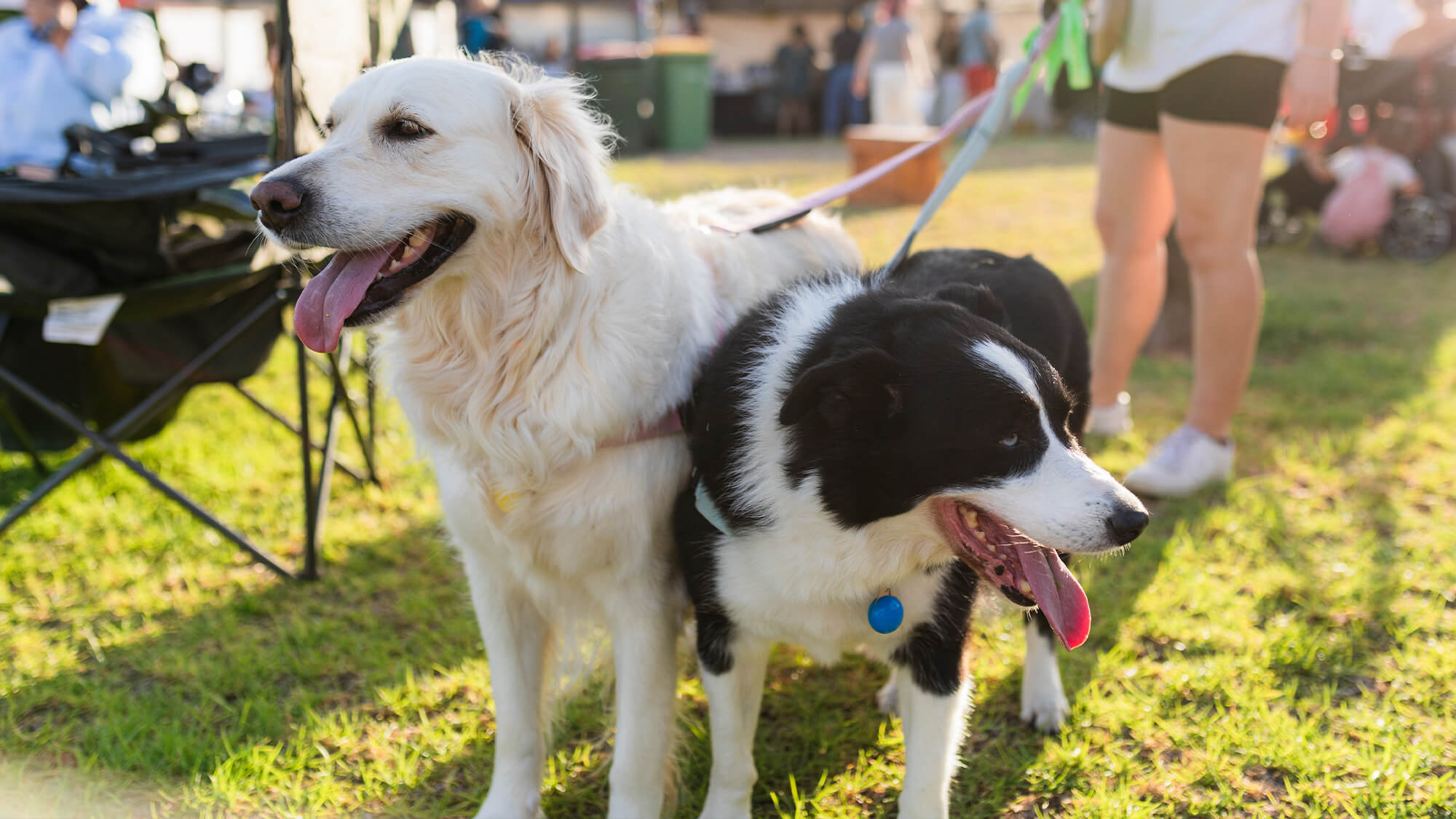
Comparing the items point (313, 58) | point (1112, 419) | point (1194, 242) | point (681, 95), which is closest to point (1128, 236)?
point (1194, 242)

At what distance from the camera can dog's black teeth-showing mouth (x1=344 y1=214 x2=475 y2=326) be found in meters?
Answer: 1.89

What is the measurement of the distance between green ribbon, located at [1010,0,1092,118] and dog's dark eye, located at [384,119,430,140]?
1843 mm

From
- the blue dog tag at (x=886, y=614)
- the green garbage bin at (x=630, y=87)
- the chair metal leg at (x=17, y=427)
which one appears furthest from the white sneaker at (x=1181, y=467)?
the green garbage bin at (x=630, y=87)

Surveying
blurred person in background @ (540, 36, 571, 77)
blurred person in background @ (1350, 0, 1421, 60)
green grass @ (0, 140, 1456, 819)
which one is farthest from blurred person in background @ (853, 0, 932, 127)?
green grass @ (0, 140, 1456, 819)

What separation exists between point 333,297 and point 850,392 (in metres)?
1.00

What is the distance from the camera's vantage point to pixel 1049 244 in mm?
8117

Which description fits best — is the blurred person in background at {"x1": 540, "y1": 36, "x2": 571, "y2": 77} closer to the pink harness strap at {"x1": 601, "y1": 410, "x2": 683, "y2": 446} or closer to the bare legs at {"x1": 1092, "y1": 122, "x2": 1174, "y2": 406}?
the bare legs at {"x1": 1092, "y1": 122, "x2": 1174, "y2": 406}

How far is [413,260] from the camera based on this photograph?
75.4 inches

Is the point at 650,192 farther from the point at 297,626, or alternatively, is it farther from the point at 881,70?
the point at 297,626

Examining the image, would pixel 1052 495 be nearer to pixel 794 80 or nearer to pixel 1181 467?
pixel 1181 467

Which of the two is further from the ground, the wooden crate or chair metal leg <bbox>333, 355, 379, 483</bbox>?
the wooden crate

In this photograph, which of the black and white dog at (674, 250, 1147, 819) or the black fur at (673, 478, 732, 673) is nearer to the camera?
the black and white dog at (674, 250, 1147, 819)

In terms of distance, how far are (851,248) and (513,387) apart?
1271 mm

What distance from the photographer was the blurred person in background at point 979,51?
57.5 feet
